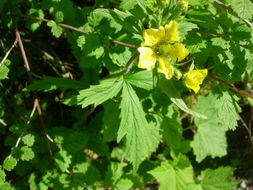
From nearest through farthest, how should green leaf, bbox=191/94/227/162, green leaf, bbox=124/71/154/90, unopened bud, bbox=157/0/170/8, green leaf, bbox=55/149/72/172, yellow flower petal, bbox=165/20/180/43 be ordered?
yellow flower petal, bbox=165/20/180/43 → unopened bud, bbox=157/0/170/8 → green leaf, bbox=124/71/154/90 → green leaf, bbox=55/149/72/172 → green leaf, bbox=191/94/227/162

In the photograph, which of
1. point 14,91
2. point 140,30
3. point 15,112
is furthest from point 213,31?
point 14,91

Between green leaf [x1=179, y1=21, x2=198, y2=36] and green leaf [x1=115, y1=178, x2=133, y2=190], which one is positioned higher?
green leaf [x1=179, y1=21, x2=198, y2=36]

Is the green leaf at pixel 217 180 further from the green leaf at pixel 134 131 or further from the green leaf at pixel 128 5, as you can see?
the green leaf at pixel 128 5

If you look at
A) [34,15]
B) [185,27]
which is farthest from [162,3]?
[34,15]

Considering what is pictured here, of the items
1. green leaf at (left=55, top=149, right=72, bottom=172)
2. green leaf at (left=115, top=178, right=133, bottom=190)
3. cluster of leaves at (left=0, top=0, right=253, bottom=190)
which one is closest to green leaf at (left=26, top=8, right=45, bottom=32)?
cluster of leaves at (left=0, top=0, right=253, bottom=190)

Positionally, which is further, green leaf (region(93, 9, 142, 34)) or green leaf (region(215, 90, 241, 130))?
green leaf (region(215, 90, 241, 130))

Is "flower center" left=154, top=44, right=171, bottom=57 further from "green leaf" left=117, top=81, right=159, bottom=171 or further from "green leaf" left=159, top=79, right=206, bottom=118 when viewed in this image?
"green leaf" left=117, top=81, right=159, bottom=171
